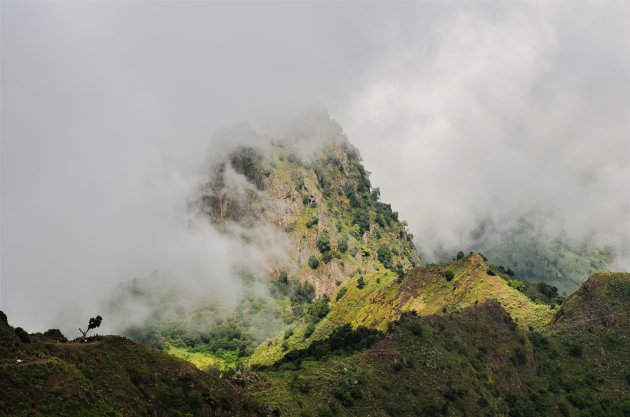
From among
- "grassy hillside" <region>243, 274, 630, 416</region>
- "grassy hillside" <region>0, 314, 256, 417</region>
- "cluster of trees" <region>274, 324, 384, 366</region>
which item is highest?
"cluster of trees" <region>274, 324, 384, 366</region>

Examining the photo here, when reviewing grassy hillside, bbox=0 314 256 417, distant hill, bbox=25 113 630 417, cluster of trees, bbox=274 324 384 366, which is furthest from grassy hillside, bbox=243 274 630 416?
grassy hillside, bbox=0 314 256 417

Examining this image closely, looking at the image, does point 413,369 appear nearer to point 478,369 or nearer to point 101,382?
point 478,369

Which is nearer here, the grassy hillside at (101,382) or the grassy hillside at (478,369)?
the grassy hillside at (101,382)

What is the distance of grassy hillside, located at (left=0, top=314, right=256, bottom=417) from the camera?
211ft

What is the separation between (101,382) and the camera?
7800 centimetres

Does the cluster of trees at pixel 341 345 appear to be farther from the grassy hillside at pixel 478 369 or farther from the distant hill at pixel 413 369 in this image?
the grassy hillside at pixel 478 369

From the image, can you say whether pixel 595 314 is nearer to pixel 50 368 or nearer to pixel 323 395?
pixel 323 395

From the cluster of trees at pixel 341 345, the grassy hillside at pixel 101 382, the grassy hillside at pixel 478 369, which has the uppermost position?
the cluster of trees at pixel 341 345

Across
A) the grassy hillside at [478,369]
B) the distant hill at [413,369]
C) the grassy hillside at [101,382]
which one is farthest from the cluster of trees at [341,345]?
the grassy hillside at [101,382]

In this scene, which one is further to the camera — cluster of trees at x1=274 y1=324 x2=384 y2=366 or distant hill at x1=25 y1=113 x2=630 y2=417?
cluster of trees at x1=274 y1=324 x2=384 y2=366

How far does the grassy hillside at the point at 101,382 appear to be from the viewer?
64.4m

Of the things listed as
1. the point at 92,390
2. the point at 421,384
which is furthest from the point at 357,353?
the point at 92,390

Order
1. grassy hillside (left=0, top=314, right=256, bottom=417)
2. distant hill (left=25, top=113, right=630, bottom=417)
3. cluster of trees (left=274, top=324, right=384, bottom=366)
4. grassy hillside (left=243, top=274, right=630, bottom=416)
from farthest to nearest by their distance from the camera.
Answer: cluster of trees (left=274, top=324, right=384, bottom=366) → grassy hillside (left=243, top=274, right=630, bottom=416) → distant hill (left=25, top=113, right=630, bottom=417) → grassy hillside (left=0, top=314, right=256, bottom=417)

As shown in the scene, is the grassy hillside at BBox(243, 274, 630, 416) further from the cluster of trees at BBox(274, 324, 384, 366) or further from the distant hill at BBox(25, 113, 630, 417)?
the cluster of trees at BBox(274, 324, 384, 366)
